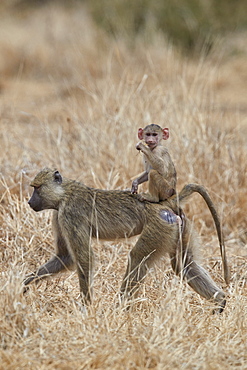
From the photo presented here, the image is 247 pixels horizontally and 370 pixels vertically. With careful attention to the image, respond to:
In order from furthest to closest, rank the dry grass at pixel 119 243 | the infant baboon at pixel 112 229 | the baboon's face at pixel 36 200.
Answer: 1. the baboon's face at pixel 36 200
2. the infant baboon at pixel 112 229
3. the dry grass at pixel 119 243

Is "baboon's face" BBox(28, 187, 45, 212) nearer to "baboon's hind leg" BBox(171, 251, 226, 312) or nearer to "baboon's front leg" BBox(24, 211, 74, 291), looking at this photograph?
"baboon's front leg" BBox(24, 211, 74, 291)

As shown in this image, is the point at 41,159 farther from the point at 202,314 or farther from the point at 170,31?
the point at 170,31

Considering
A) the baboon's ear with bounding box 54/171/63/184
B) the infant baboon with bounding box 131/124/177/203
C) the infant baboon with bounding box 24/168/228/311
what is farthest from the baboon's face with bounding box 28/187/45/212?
the infant baboon with bounding box 131/124/177/203

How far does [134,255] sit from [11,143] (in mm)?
3039

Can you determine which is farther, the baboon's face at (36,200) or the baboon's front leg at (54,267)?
the baboon's front leg at (54,267)

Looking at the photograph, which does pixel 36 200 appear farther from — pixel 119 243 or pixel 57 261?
pixel 119 243

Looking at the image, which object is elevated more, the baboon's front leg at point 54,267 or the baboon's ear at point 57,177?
the baboon's ear at point 57,177

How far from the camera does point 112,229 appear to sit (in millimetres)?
3904

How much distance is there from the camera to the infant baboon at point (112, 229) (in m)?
3.77

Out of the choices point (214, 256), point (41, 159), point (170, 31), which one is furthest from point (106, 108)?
point (170, 31)

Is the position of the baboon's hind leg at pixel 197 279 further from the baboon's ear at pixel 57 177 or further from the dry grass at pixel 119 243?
the baboon's ear at pixel 57 177

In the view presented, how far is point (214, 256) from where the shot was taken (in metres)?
5.09

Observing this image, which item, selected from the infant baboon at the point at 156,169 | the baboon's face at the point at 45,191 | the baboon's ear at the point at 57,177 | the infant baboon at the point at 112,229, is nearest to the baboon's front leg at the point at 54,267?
the infant baboon at the point at 112,229

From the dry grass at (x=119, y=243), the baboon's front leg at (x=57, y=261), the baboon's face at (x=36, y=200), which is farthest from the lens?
the baboon's front leg at (x=57, y=261)
